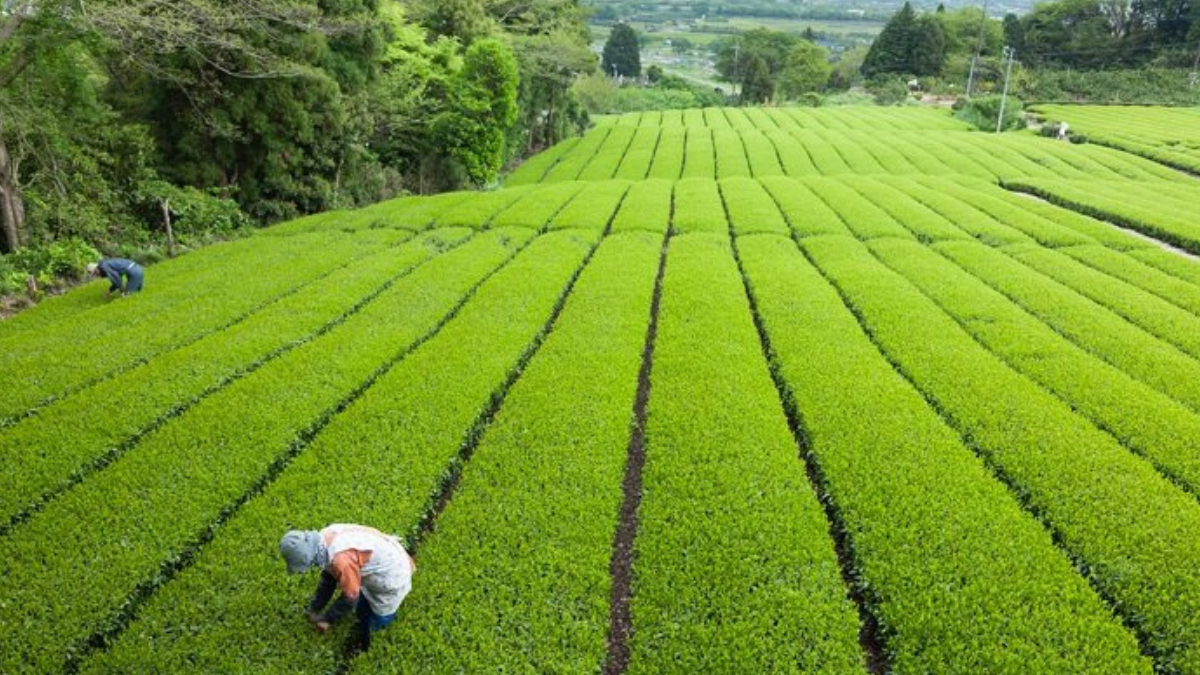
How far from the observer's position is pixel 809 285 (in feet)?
57.4

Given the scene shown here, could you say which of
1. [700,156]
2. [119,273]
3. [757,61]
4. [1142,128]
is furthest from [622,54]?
[119,273]

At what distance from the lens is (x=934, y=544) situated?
802 cm

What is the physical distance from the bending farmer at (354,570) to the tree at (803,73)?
106353 mm

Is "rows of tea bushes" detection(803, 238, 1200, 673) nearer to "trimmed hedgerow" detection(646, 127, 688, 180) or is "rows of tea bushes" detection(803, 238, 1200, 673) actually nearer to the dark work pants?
the dark work pants

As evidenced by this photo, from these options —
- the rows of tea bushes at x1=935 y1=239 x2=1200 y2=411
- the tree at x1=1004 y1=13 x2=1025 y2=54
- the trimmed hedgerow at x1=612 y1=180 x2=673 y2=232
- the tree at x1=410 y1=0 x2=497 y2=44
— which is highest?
the tree at x1=1004 y1=13 x2=1025 y2=54

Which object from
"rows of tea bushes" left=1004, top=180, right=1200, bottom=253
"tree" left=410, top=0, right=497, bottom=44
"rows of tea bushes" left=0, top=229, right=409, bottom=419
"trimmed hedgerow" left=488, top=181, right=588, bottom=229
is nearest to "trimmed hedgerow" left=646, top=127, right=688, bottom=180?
"trimmed hedgerow" left=488, top=181, right=588, bottom=229

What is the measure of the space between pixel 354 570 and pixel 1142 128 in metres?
61.2

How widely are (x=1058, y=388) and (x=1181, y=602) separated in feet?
18.0

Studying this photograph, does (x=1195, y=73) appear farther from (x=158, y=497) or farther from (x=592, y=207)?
(x=158, y=497)

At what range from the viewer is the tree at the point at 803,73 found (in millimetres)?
102625

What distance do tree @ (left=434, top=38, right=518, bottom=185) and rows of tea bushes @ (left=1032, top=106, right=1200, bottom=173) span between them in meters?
35.7

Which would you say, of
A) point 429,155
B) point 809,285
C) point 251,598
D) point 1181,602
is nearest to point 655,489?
point 251,598

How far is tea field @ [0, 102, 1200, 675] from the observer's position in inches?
271

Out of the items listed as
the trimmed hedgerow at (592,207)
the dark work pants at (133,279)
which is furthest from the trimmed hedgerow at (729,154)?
the dark work pants at (133,279)
